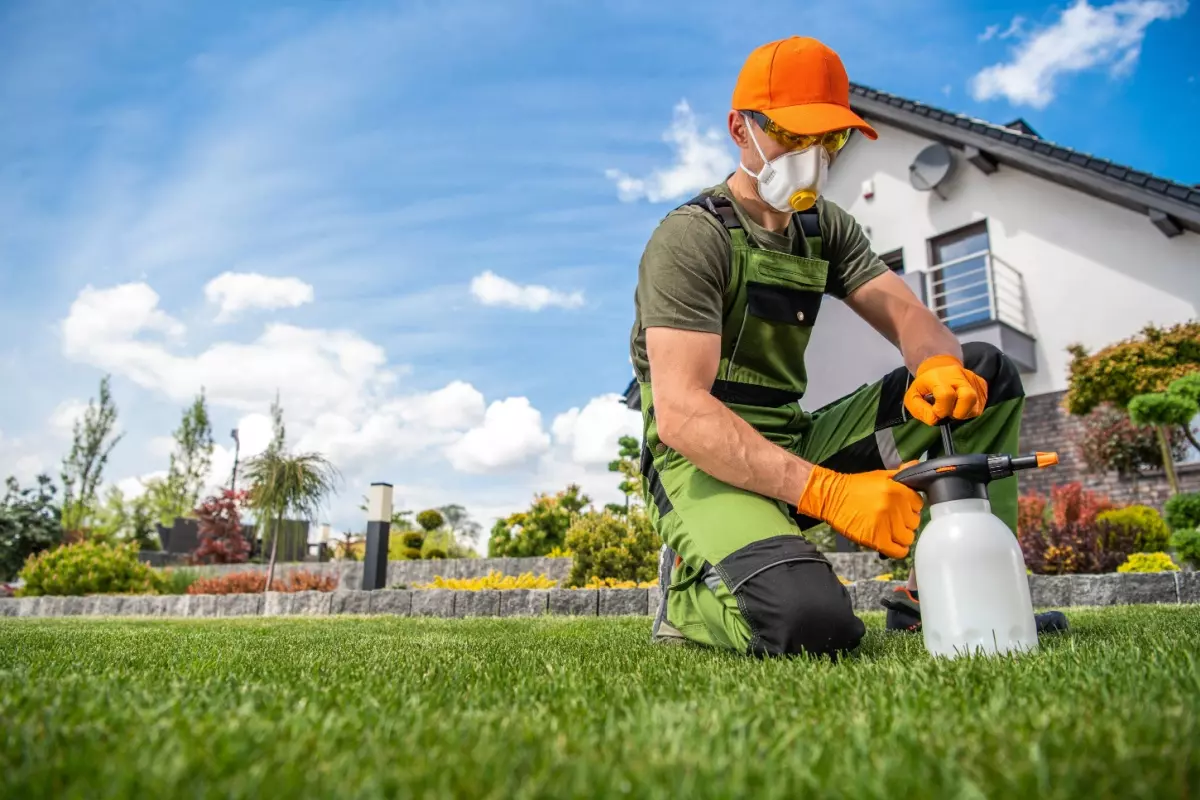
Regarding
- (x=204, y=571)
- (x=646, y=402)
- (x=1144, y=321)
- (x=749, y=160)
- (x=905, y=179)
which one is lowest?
(x=204, y=571)

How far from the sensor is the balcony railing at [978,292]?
11384mm

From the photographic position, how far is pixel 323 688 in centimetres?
150

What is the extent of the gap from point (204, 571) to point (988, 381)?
625 inches

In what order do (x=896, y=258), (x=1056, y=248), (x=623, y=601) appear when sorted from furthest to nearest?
(x=896, y=258), (x=1056, y=248), (x=623, y=601)

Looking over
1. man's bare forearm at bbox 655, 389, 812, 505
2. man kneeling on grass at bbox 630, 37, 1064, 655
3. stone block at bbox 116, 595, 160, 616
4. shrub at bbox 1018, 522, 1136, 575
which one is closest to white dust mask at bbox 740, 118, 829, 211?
man kneeling on grass at bbox 630, 37, 1064, 655

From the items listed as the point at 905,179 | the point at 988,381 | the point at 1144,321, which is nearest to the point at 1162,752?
the point at 988,381

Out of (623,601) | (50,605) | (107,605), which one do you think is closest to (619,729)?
(623,601)

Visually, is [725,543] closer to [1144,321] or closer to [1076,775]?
[1076,775]

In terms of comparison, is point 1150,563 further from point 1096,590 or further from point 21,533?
point 21,533

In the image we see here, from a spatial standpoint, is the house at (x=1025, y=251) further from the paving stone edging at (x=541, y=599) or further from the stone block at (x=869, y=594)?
the stone block at (x=869, y=594)

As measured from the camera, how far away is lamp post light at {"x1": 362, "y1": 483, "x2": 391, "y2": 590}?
29.7 feet

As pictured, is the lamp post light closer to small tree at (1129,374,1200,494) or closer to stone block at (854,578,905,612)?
stone block at (854,578,905,612)

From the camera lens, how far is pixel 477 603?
6.51m

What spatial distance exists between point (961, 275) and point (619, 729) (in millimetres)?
12467
